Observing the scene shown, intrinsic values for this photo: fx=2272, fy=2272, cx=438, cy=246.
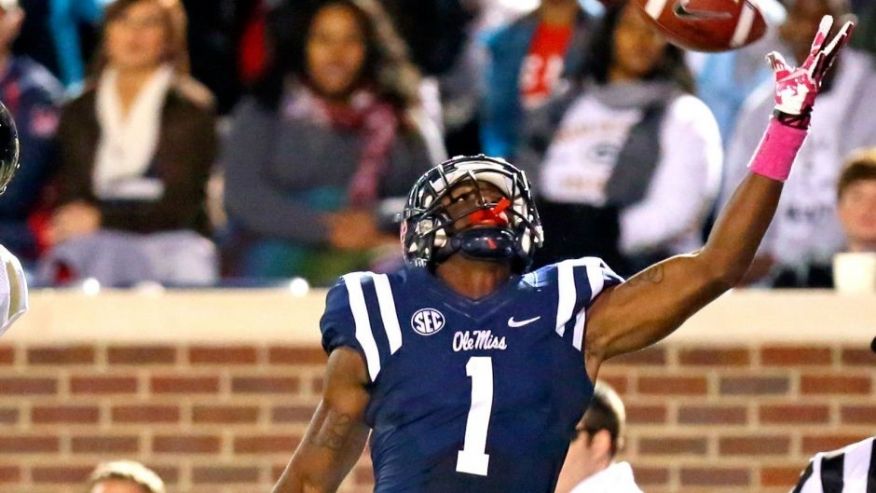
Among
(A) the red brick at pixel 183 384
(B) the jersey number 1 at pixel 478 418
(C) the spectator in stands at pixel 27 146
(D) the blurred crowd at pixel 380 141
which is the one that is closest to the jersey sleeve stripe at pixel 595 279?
(B) the jersey number 1 at pixel 478 418

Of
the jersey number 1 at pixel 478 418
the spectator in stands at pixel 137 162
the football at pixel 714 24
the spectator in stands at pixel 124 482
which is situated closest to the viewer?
the jersey number 1 at pixel 478 418

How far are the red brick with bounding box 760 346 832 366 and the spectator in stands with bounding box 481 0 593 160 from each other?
1.27m

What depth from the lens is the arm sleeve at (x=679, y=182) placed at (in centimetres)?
771

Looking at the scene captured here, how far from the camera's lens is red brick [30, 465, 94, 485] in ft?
25.7

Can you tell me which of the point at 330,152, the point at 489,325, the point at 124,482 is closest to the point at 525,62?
the point at 330,152

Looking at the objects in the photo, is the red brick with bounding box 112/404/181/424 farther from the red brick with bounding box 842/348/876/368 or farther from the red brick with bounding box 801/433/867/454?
the red brick with bounding box 842/348/876/368

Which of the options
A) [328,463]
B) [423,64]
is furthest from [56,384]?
[328,463]

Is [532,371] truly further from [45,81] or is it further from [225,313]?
[45,81]

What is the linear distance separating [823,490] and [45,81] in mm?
4456

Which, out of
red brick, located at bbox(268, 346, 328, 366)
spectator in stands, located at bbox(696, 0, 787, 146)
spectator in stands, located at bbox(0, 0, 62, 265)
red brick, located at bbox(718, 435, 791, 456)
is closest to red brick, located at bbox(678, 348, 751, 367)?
red brick, located at bbox(718, 435, 791, 456)

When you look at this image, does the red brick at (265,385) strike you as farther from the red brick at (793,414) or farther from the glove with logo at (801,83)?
the glove with logo at (801,83)

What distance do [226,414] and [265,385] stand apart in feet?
0.55

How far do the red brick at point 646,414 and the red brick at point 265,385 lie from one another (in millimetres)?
1147

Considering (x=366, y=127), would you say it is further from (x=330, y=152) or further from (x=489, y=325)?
(x=489, y=325)
